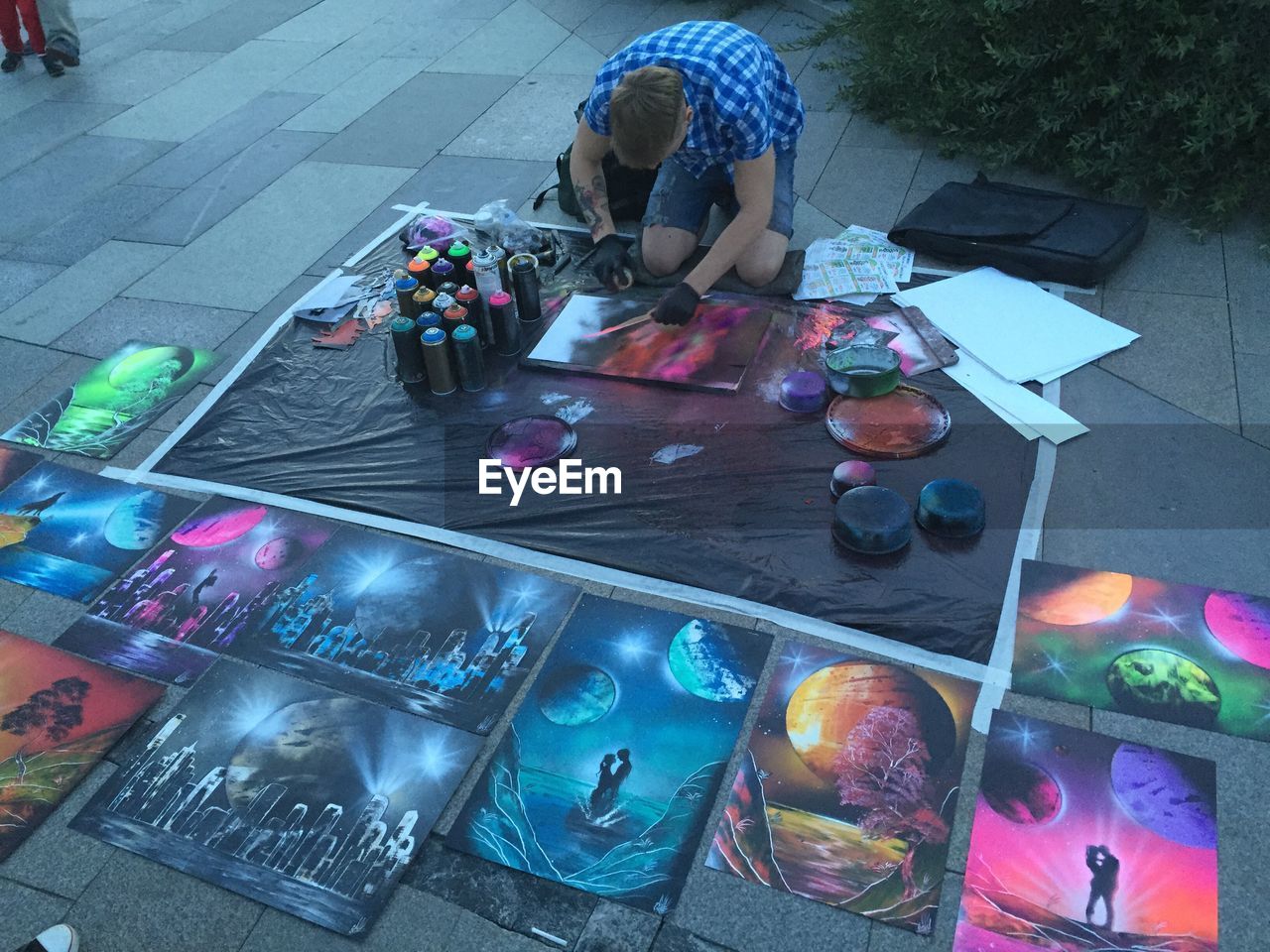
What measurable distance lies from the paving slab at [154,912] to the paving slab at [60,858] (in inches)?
1.4

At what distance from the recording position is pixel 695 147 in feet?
10.6

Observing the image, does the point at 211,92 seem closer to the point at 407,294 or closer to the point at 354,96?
the point at 354,96

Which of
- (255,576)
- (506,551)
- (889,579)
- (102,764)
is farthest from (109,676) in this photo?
(889,579)

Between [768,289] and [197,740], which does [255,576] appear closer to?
[197,740]

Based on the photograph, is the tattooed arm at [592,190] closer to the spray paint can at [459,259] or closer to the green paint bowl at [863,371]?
the spray paint can at [459,259]

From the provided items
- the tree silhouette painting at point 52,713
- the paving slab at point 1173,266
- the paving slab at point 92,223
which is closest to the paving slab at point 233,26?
the paving slab at point 92,223

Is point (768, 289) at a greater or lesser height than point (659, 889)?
greater

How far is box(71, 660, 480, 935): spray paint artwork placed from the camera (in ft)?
6.55

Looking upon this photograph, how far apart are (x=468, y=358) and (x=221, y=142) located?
300cm

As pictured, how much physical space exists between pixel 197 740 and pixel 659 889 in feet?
3.97

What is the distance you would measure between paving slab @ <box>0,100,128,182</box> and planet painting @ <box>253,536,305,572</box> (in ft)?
11.9

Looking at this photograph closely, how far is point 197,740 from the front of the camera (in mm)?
2256

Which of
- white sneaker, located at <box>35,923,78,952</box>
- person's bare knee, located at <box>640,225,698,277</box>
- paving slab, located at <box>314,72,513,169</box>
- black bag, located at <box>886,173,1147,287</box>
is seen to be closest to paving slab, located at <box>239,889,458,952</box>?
white sneaker, located at <box>35,923,78,952</box>

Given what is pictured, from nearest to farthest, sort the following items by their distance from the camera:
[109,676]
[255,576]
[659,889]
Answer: [659,889], [109,676], [255,576]
